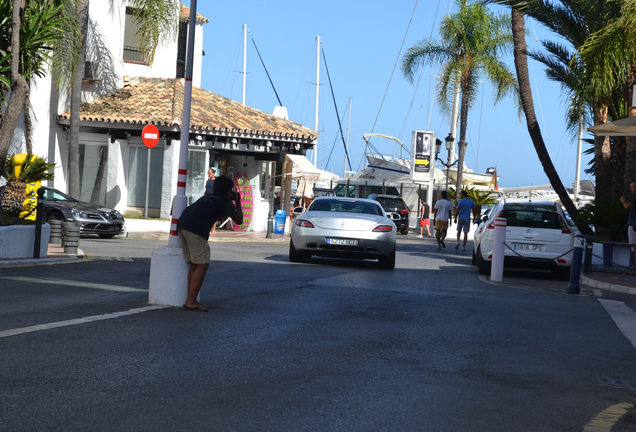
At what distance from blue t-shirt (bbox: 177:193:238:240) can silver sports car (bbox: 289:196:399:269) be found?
709cm

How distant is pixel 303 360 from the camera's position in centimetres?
688

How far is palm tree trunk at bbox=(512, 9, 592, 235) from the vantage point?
23344 mm

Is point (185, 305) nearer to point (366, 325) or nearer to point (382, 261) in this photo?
point (366, 325)

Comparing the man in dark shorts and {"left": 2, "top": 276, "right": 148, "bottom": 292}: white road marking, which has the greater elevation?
the man in dark shorts

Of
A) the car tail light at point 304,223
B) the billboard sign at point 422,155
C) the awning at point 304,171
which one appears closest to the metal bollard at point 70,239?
the car tail light at point 304,223

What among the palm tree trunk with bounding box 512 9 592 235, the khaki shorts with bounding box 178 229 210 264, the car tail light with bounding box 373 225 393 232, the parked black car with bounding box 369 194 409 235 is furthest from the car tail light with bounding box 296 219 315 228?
the parked black car with bounding box 369 194 409 235

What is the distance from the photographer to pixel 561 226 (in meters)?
16.9

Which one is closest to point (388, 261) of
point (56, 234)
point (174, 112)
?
point (56, 234)

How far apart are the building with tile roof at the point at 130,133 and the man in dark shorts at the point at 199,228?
18.1 meters

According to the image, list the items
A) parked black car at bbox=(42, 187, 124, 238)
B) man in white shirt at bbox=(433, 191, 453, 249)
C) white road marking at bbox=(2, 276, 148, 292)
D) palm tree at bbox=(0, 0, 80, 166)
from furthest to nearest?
man in white shirt at bbox=(433, 191, 453, 249) < parked black car at bbox=(42, 187, 124, 238) < palm tree at bbox=(0, 0, 80, 166) < white road marking at bbox=(2, 276, 148, 292)

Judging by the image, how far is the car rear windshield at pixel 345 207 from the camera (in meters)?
17.8

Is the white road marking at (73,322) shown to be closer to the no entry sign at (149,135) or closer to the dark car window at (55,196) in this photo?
the dark car window at (55,196)

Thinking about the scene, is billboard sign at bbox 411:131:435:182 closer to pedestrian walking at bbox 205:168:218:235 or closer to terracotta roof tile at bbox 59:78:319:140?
terracotta roof tile at bbox 59:78:319:140

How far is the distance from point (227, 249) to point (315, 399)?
15.9m
